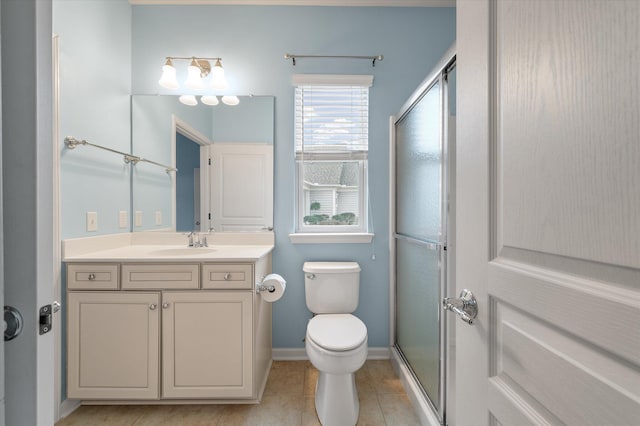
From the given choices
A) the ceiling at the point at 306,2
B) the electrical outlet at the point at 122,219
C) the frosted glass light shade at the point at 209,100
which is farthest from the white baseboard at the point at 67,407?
the ceiling at the point at 306,2

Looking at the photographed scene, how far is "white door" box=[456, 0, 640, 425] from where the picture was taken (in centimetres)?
36

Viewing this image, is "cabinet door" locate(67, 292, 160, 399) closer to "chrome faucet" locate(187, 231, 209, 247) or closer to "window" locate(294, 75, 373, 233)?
"chrome faucet" locate(187, 231, 209, 247)

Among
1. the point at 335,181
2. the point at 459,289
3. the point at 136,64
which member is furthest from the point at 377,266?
the point at 136,64

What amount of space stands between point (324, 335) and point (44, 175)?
140cm

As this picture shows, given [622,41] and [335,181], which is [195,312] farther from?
[622,41]

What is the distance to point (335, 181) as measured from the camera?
2.31m

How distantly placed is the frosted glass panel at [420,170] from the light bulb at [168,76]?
1638 millimetres

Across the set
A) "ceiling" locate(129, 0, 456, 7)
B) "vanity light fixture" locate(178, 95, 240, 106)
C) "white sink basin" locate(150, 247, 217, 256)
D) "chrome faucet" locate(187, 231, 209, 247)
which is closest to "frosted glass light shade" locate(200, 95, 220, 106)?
"vanity light fixture" locate(178, 95, 240, 106)

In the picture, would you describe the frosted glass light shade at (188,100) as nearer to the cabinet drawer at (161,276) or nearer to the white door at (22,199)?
the cabinet drawer at (161,276)

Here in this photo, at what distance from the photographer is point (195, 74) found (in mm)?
2127

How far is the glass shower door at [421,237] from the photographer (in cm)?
141

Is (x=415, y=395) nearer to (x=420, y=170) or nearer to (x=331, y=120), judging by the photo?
(x=420, y=170)

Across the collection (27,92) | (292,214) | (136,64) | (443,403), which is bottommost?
(443,403)

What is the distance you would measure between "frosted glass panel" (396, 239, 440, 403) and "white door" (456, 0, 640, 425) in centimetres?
79
